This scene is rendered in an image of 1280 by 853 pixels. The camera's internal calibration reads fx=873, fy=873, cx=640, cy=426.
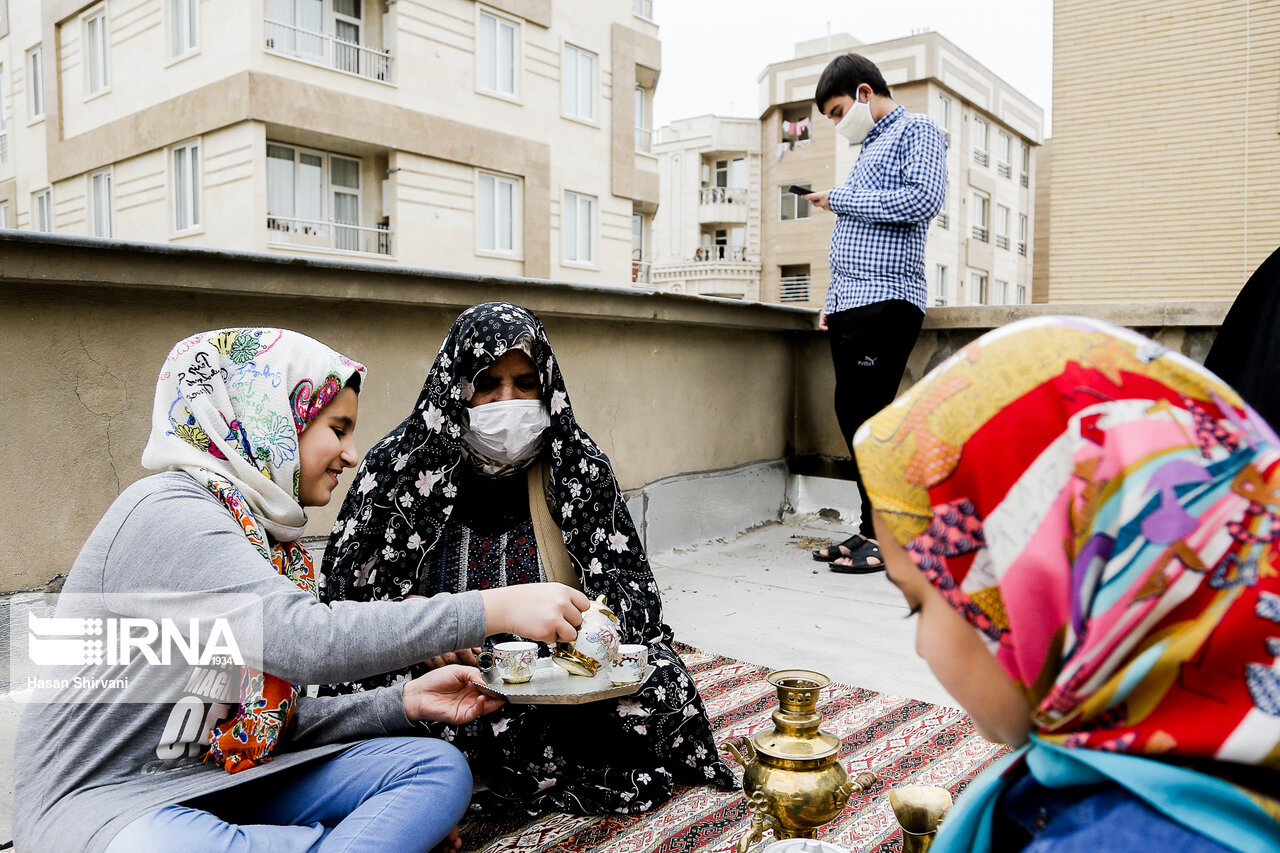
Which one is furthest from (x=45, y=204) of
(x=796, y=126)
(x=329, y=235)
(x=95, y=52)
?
(x=796, y=126)

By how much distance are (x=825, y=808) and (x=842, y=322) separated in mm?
3265

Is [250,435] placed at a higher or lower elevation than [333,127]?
lower

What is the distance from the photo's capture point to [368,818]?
162 centimetres

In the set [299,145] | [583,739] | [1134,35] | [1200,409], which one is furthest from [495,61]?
[1200,409]

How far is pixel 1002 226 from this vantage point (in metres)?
31.0

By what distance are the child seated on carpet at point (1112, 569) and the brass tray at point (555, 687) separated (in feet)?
3.77

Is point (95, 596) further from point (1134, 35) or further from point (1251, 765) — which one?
point (1134, 35)

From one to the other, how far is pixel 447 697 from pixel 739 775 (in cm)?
96

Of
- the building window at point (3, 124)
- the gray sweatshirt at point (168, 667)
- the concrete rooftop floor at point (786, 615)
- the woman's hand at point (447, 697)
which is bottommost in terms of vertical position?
the concrete rooftop floor at point (786, 615)

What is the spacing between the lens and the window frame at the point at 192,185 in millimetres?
14008

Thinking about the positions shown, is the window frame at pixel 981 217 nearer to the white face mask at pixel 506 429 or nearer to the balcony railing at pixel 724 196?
the balcony railing at pixel 724 196

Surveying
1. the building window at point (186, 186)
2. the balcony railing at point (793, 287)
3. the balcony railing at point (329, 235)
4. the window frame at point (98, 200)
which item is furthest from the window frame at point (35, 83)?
the balcony railing at point (793, 287)

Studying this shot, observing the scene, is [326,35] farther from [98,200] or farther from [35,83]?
[35,83]

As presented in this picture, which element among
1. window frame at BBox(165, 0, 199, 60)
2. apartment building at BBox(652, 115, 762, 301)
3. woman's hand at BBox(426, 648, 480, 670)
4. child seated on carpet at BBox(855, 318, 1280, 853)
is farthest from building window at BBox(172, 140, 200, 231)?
apartment building at BBox(652, 115, 762, 301)
